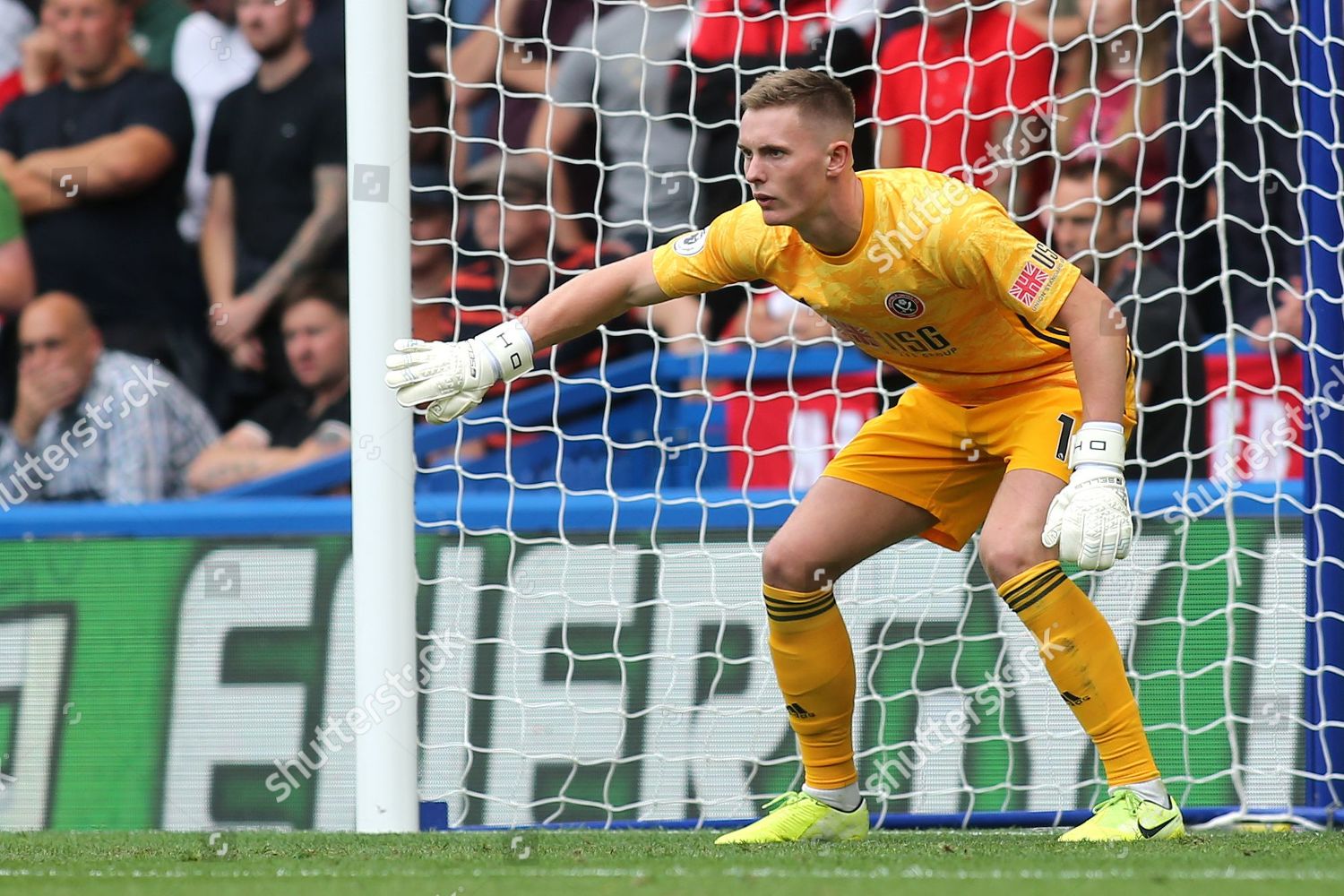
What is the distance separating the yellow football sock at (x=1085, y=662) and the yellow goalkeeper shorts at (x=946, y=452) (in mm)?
303

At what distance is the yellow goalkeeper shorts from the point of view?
3607 millimetres

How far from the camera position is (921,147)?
17.1ft

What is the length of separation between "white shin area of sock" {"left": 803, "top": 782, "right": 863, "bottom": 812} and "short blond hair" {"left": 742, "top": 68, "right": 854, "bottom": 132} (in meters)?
1.47

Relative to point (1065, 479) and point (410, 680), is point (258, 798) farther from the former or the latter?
point (1065, 479)

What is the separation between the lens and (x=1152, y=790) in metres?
3.52

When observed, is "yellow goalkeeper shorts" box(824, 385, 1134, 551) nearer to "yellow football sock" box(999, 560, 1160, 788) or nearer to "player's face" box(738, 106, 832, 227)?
"yellow football sock" box(999, 560, 1160, 788)

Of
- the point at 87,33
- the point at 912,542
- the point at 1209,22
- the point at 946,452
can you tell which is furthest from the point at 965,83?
the point at 87,33

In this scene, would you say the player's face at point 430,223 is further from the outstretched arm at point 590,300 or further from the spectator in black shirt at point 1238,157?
the spectator in black shirt at point 1238,157

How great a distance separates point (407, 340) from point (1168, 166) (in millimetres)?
3018

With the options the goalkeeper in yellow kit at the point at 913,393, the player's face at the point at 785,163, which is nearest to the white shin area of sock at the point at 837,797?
the goalkeeper in yellow kit at the point at 913,393

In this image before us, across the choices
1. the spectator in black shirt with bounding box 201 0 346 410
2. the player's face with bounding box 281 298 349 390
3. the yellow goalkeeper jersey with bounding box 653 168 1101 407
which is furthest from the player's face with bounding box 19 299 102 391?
the yellow goalkeeper jersey with bounding box 653 168 1101 407

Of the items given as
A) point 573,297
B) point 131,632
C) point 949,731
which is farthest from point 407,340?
point 949,731

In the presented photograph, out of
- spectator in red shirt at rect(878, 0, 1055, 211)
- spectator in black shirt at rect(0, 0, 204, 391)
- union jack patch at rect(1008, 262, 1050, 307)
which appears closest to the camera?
union jack patch at rect(1008, 262, 1050, 307)

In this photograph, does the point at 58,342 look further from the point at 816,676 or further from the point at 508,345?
the point at 816,676
